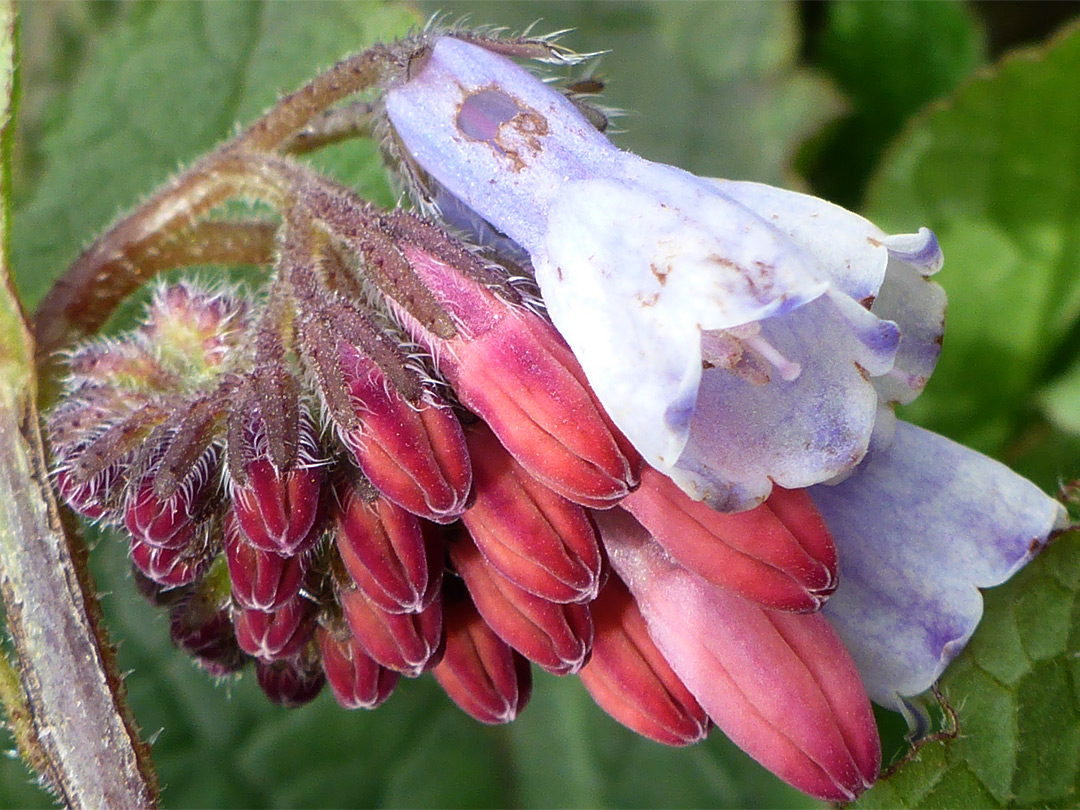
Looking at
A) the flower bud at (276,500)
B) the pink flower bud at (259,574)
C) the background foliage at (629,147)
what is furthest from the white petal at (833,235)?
the background foliage at (629,147)

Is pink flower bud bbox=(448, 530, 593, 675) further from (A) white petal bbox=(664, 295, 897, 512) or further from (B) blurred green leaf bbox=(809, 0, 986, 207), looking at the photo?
(B) blurred green leaf bbox=(809, 0, 986, 207)

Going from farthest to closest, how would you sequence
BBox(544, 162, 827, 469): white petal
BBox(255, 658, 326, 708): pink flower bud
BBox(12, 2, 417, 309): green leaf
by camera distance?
BBox(12, 2, 417, 309): green leaf, BBox(255, 658, 326, 708): pink flower bud, BBox(544, 162, 827, 469): white petal

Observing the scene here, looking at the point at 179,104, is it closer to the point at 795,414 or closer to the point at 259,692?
the point at 259,692

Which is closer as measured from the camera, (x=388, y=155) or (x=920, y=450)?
(x=920, y=450)

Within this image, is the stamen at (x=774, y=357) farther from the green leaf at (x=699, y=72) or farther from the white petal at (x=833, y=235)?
the green leaf at (x=699, y=72)

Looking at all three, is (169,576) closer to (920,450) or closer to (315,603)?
(315,603)

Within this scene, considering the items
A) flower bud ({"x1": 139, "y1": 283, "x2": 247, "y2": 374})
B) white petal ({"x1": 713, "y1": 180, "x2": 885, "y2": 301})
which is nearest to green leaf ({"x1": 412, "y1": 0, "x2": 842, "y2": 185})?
flower bud ({"x1": 139, "y1": 283, "x2": 247, "y2": 374})

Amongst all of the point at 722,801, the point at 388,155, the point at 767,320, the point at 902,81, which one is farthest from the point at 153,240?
the point at 902,81
